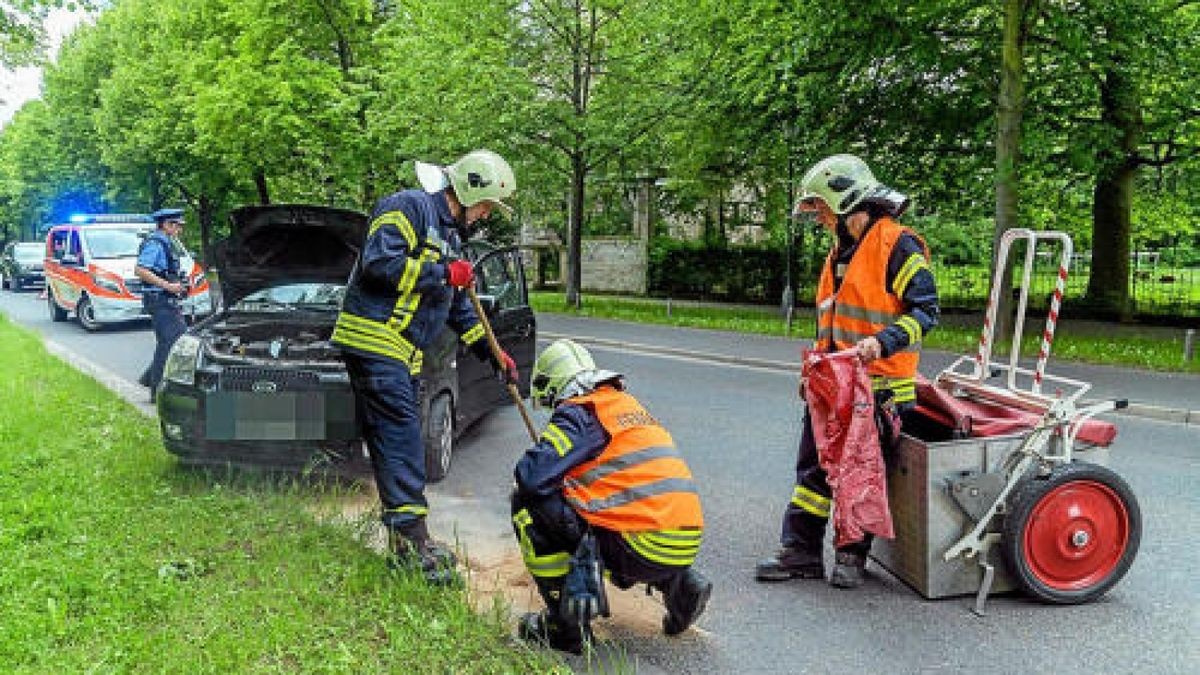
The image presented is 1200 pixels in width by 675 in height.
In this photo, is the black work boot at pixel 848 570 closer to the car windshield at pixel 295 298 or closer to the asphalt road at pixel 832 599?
the asphalt road at pixel 832 599

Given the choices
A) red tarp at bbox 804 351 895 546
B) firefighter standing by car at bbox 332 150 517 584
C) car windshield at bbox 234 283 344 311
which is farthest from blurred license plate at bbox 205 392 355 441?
red tarp at bbox 804 351 895 546

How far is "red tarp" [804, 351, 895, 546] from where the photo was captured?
4.08 metres

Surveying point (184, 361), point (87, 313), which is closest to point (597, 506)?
point (184, 361)

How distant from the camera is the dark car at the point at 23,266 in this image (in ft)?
96.7

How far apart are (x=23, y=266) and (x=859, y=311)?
31.8 m

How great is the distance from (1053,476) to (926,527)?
1.90 feet

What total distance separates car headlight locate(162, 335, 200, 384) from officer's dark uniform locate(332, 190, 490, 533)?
1.93m

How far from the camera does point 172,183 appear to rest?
117 feet

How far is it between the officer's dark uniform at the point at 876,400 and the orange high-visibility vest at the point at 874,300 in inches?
1.5

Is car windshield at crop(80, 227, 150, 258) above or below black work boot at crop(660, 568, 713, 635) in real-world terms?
above

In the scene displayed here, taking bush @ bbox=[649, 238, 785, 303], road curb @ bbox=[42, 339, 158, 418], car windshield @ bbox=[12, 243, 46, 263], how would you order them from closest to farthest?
road curb @ bbox=[42, 339, 158, 418] → bush @ bbox=[649, 238, 785, 303] → car windshield @ bbox=[12, 243, 46, 263]

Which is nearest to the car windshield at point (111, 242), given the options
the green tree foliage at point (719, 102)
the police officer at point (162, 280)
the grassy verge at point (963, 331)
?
the green tree foliage at point (719, 102)

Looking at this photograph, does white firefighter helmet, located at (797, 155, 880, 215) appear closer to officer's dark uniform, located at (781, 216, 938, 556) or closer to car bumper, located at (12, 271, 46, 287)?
officer's dark uniform, located at (781, 216, 938, 556)

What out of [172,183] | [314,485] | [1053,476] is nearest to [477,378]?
[314,485]
